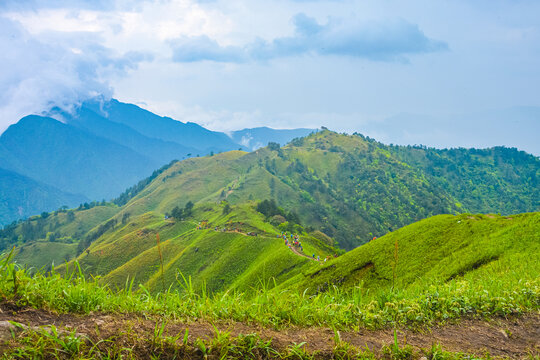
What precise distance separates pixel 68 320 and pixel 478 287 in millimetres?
6266

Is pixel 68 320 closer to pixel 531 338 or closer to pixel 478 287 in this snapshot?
pixel 531 338

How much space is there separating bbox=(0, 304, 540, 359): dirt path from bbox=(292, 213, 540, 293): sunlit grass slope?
15.9ft

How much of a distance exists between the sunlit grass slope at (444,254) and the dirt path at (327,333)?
4.84 metres

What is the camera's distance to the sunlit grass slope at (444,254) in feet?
→ 39.4

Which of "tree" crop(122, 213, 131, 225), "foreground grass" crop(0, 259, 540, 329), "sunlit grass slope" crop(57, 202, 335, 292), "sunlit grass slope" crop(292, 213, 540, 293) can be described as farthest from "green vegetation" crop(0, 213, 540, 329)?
"tree" crop(122, 213, 131, 225)

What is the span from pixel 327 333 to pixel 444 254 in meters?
14.2

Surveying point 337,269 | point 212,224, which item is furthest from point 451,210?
point 337,269

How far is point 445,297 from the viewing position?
527cm

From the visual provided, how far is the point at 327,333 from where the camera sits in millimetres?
4082

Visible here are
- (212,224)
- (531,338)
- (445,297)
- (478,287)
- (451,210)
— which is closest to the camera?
(531,338)

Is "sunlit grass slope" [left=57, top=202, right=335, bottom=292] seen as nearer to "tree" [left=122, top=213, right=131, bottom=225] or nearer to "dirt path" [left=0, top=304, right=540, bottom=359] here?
"tree" [left=122, top=213, right=131, bottom=225]

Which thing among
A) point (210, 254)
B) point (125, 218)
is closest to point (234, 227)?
point (210, 254)

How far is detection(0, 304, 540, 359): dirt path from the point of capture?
3.48 metres

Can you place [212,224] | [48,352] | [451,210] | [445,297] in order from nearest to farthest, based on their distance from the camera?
1. [48,352]
2. [445,297]
3. [212,224]
4. [451,210]
